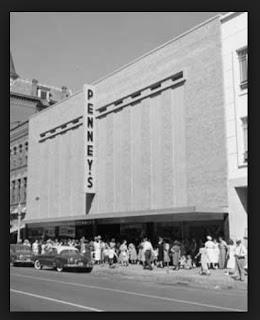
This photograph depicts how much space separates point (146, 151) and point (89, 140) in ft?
19.6

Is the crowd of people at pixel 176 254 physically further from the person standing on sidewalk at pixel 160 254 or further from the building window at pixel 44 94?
the building window at pixel 44 94

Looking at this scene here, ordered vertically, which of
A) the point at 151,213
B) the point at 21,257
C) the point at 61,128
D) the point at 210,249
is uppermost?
the point at 61,128

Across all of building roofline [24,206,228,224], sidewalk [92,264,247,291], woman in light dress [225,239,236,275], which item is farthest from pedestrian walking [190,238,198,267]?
woman in light dress [225,239,236,275]

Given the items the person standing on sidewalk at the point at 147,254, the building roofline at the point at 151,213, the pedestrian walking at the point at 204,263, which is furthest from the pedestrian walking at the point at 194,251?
the pedestrian walking at the point at 204,263

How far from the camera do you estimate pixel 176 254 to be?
22.4 m

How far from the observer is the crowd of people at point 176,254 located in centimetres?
2022

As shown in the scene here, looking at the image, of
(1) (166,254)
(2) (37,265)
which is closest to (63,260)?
(2) (37,265)

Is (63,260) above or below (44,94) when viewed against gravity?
below

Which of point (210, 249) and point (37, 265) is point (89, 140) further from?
point (210, 249)

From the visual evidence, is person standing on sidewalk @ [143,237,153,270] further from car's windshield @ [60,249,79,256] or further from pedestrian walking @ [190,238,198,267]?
car's windshield @ [60,249,79,256]

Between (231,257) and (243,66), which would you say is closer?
(231,257)

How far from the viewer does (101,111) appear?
32.5 meters

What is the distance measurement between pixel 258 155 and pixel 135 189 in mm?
18794

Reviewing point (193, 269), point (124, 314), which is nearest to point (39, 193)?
point (193, 269)
